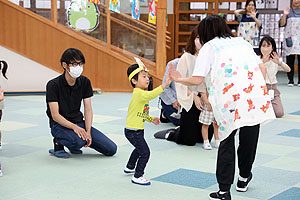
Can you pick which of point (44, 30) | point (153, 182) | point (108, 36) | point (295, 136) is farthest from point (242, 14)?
point (153, 182)

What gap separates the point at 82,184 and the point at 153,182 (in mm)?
528

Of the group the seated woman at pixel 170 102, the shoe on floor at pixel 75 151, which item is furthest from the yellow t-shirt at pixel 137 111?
the seated woman at pixel 170 102

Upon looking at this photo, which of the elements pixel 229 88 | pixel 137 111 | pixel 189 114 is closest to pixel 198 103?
pixel 189 114

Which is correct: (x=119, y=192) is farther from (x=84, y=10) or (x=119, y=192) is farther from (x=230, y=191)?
(x=84, y=10)

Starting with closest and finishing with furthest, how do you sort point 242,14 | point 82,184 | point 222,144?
1. point 222,144
2. point 82,184
3. point 242,14

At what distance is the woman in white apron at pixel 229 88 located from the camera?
123 inches

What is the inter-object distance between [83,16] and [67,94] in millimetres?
5121

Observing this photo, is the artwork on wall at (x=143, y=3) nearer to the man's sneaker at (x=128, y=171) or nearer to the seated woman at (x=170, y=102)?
the seated woman at (x=170, y=102)

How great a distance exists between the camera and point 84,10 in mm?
9227

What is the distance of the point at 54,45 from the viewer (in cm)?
961

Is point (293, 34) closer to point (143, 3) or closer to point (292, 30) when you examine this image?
point (292, 30)

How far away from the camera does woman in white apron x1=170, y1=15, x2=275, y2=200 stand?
3121 millimetres

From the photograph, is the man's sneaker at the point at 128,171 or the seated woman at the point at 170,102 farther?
the seated woman at the point at 170,102

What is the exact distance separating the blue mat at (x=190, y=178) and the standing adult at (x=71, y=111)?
0.78 m
